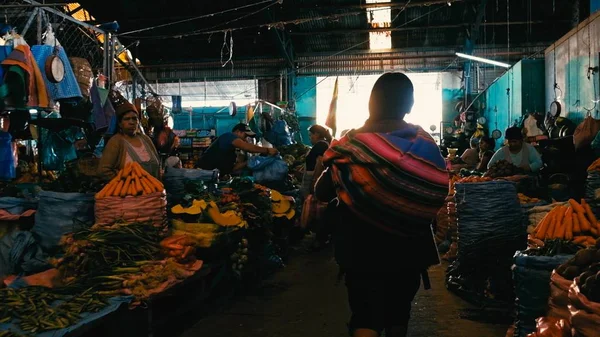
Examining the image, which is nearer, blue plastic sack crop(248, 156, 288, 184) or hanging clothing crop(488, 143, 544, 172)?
hanging clothing crop(488, 143, 544, 172)

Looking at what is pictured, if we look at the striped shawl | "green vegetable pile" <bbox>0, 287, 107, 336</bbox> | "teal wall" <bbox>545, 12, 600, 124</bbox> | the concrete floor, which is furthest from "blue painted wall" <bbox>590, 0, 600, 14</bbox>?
"green vegetable pile" <bbox>0, 287, 107, 336</bbox>

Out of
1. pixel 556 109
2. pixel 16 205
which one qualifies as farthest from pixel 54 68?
pixel 556 109

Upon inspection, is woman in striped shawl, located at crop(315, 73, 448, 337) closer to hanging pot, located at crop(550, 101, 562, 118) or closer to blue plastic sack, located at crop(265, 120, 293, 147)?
hanging pot, located at crop(550, 101, 562, 118)

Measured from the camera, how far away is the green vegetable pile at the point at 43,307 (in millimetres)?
3453

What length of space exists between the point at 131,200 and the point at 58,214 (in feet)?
2.32

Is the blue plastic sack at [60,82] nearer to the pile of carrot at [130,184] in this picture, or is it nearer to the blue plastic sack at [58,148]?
the pile of carrot at [130,184]

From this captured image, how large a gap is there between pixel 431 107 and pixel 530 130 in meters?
12.4

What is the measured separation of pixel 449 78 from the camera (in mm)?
23938

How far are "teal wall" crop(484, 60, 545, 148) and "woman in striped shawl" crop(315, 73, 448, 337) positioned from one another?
11.8 m

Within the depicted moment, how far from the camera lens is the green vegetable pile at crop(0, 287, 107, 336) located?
3.45 m

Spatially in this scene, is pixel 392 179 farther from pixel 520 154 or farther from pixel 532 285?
pixel 520 154

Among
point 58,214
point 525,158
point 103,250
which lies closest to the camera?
point 103,250

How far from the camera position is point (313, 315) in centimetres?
544

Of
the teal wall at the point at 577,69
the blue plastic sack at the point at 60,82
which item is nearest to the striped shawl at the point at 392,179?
the blue plastic sack at the point at 60,82
